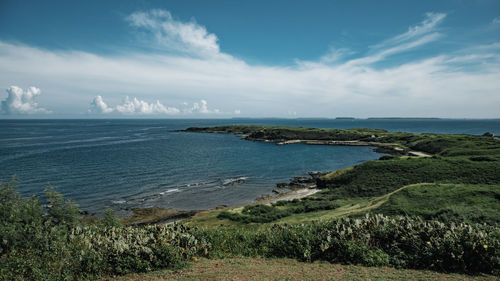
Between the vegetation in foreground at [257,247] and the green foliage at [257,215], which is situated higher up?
the vegetation in foreground at [257,247]

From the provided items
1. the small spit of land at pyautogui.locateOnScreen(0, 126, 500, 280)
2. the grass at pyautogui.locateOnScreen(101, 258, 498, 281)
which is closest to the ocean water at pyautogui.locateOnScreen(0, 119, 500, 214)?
the small spit of land at pyautogui.locateOnScreen(0, 126, 500, 280)

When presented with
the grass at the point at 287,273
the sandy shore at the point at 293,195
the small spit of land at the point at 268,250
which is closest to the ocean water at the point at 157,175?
the sandy shore at the point at 293,195

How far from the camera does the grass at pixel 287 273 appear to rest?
38.2ft

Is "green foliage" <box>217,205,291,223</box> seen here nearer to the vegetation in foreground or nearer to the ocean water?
the ocean water

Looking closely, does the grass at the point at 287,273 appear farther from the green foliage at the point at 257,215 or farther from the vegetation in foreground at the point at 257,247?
the green foliage at the point at 257,215

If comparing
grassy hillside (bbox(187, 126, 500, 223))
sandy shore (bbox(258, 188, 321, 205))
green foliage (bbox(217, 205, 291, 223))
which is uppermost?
grassy hillside (bbox(187, 126, 500, 223))

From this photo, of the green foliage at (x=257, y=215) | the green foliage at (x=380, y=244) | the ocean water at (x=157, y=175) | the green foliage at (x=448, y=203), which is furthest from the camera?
the ocean water at (x=157, y=175)

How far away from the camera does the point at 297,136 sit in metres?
160

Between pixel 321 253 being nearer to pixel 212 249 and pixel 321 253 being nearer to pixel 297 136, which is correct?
pixel 212 249

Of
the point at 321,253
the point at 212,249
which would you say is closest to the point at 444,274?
the point at 321,253


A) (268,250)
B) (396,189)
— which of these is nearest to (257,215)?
(268,250)

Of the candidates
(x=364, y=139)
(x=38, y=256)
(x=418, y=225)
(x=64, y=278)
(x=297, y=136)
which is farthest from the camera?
(x=297, y=136)

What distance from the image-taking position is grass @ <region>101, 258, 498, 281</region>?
11641 millimetres

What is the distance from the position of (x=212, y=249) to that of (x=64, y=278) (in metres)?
7.14
